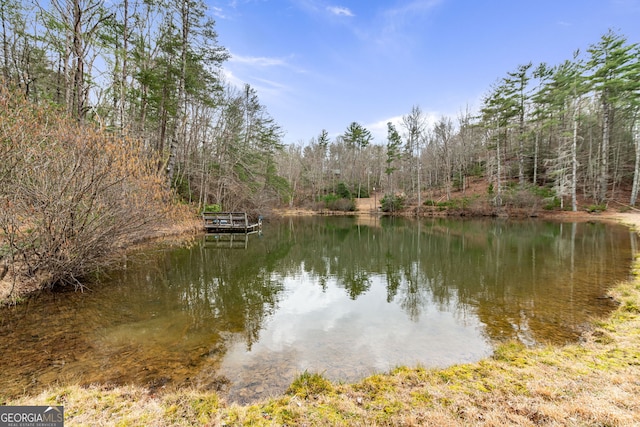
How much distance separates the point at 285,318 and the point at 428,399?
3699 millimetres

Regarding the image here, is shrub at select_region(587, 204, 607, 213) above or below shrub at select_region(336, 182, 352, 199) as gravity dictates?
below

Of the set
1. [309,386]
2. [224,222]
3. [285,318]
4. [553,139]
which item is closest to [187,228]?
[224,222]

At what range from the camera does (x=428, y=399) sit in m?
2.98

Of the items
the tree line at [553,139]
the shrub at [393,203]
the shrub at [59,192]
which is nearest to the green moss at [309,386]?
the shrub at [59,192]

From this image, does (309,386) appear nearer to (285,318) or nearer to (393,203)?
(285,318)

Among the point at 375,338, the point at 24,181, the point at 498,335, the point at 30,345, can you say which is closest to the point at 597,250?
the point at 498,335

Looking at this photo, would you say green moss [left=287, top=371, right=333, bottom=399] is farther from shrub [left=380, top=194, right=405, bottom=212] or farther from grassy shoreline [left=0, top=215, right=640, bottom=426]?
shrub [left=380, top=194, right=405, bottom=212]

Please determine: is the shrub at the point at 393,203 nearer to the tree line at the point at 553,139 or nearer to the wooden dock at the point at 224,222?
the tree line at the point at 553,139

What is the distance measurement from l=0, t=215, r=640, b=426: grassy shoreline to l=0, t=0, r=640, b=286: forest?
4.67 m

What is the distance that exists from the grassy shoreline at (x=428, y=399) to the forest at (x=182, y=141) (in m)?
4.67

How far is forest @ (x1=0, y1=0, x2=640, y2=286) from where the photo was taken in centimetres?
626

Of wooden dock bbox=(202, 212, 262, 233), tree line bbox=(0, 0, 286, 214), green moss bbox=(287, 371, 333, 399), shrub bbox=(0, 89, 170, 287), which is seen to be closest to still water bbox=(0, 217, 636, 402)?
green moss bbox=(287, 371, 333, 399)

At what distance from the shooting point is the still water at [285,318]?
409 cm

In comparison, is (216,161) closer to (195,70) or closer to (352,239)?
(195,70)
